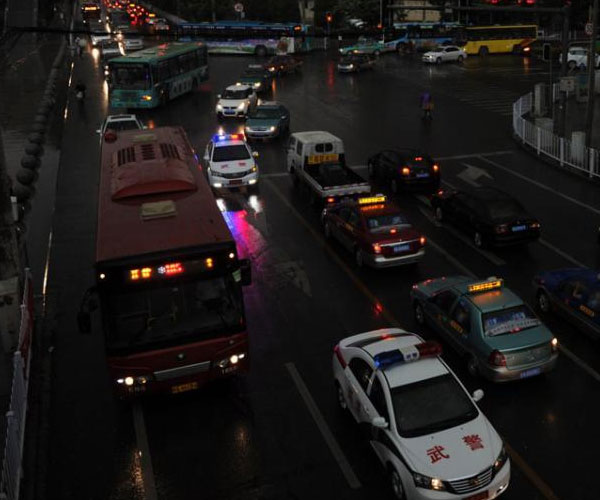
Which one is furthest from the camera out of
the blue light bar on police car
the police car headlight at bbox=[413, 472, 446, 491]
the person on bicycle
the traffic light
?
the person on bicycle

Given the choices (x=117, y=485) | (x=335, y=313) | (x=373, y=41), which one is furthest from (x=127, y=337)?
(x=373, y=41)

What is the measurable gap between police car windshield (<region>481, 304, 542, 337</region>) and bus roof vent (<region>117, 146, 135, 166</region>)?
7989 mm

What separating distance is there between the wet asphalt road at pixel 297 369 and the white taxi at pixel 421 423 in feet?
2.31

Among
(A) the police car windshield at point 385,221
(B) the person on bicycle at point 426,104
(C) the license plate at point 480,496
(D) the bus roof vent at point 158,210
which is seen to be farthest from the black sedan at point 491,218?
(B) the person on bicycle at point 426,104

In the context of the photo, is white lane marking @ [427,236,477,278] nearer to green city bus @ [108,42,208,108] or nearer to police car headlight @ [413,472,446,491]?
police car headlight @ [413,472,446,491]

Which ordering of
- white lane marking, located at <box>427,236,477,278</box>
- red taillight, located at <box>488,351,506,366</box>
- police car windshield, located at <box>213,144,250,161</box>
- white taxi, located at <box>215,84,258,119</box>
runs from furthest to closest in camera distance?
white taxi, located at <box>215,84,258,119</box>, police car windshield, located at <box>213,144,250,161</box>, white lane marking, located at <box>427,236,477,278</box>, red taillight, located at <box>488,351,506,366</box>

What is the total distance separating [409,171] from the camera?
23297 mm

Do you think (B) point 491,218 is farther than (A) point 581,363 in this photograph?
Yes

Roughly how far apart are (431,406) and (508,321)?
327 centimetres

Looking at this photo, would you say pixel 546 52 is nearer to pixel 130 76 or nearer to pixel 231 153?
pixel 231 153

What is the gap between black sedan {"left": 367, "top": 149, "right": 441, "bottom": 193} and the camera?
23.3 metres

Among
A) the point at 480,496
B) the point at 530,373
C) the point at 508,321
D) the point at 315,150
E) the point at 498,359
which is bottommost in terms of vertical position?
the point at 480,496

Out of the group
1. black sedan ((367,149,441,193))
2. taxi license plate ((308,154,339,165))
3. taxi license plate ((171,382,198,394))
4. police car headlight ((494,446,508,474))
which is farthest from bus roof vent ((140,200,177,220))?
black sedan ((367,149,441,193))

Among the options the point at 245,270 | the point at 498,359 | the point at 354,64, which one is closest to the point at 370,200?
the point at 498,359
